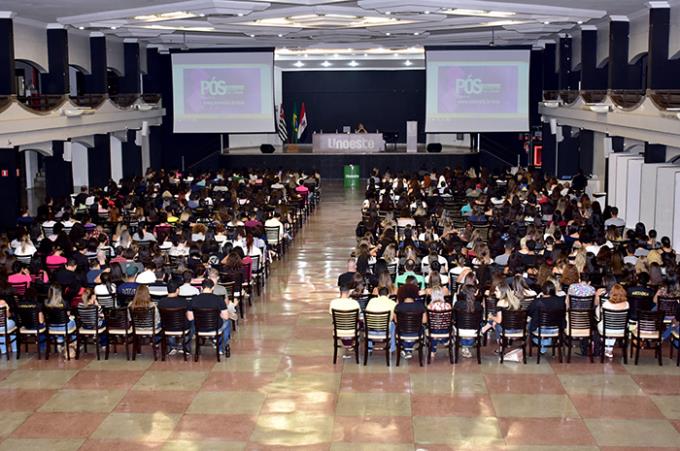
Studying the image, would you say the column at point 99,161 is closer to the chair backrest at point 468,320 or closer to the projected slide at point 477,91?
the projected slide at point 477,91

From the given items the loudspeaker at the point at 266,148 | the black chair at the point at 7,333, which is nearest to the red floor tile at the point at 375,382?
the black chair at the point at 7,333

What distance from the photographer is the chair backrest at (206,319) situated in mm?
14930

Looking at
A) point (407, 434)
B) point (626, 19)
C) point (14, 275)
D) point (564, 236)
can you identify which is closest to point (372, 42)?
point (626, 19)

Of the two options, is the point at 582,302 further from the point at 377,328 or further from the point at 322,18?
the point at 322,18

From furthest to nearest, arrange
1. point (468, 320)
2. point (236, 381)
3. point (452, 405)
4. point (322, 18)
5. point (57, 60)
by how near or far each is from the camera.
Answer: point (57, 60)
point (322, 18)
point (468, 320)
point (236, 381)
point (452, 405)

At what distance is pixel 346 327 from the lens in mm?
14953

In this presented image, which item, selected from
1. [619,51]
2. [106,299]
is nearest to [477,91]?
[619,51]

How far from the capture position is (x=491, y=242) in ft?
67.4

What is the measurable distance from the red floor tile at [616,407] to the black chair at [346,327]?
340 cm

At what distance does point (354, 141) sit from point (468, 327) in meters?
30.6

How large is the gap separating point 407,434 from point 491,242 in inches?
362

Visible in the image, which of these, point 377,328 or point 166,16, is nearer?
point 377,328

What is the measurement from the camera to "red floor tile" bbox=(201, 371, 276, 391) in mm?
13844

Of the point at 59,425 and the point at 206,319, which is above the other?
the point at 206,319
